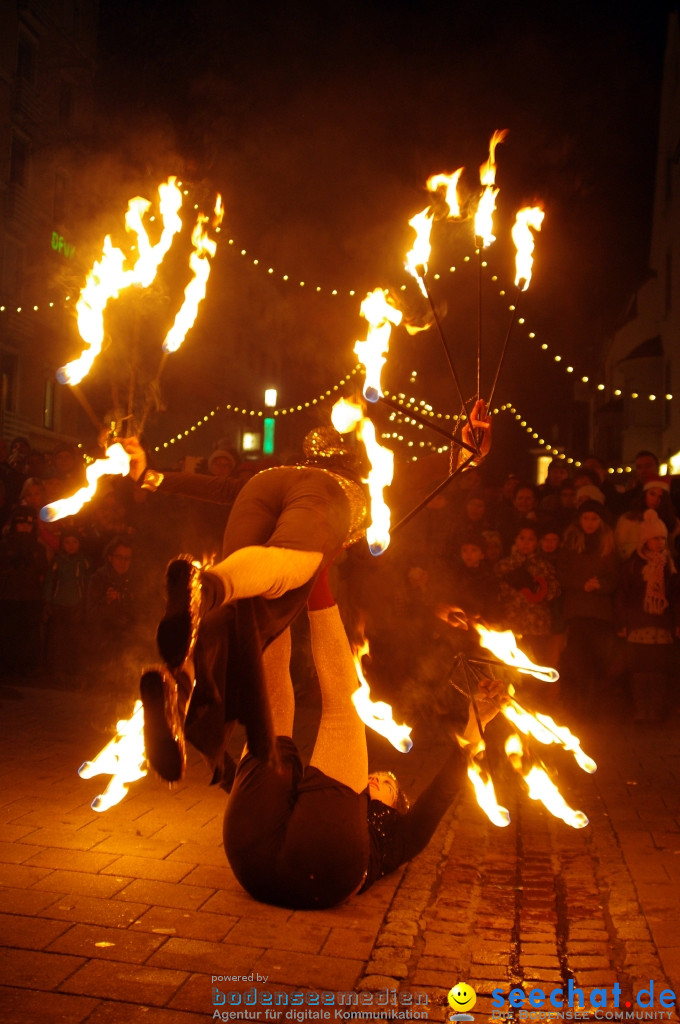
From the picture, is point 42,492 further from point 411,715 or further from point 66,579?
point 411,715

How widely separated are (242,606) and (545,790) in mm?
1660

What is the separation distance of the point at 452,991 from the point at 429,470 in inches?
95.8

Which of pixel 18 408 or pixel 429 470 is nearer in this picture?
pixel 429 470

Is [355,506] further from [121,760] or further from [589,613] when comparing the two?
[589,613]

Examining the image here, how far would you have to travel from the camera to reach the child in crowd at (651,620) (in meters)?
8.34

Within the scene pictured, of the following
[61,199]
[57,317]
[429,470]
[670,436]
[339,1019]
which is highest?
[61,199]

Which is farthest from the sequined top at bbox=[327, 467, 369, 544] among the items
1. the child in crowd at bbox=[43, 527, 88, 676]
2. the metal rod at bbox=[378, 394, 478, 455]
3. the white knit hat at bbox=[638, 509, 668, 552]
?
the child in crowd at bbox=[43, 527, 88, 676]

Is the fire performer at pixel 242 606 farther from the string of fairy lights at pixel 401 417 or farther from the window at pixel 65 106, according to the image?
the window at pixel 65 106

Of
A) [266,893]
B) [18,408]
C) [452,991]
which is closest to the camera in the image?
[452,991]

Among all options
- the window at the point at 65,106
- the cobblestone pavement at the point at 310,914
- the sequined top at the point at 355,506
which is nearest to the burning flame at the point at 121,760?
the cobblestone pavement at the point at 310,914

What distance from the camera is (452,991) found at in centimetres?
319

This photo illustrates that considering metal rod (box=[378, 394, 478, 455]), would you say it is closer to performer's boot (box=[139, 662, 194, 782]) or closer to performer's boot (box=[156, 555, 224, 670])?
performer's boot (box=[156, 555, 224, 670])

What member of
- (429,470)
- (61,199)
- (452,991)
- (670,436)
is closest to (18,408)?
(61,199)

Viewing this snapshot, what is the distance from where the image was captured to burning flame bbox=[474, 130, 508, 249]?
16.9ft
